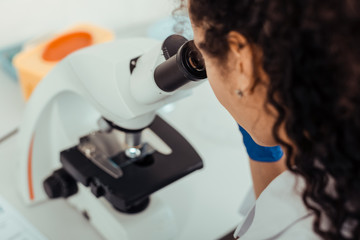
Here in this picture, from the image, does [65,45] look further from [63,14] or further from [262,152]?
[262,152]

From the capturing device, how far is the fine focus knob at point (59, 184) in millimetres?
788

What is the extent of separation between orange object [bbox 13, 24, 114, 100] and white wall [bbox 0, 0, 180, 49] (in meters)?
0.22

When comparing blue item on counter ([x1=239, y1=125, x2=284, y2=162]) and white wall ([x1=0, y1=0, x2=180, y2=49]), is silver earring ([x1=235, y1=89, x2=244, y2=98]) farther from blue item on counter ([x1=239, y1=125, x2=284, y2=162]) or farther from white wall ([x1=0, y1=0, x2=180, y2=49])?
white wall ([x1=0, y1=0, x2=180, y2=49])

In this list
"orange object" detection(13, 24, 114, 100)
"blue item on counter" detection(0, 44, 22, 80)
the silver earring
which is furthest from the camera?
"blue item on counter" detection(0, 44, 22, 80)

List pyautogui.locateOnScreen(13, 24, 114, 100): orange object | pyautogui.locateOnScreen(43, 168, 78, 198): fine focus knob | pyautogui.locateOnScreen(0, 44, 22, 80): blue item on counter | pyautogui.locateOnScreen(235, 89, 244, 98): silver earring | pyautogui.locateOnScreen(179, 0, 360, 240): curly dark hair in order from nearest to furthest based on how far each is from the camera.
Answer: pyautogui.locateOnScreen(179, 0, 360, 240): curly dark hair < pyautogui.locateOnScreen(235, 89, 244, 98): silver earring < pyautogui.locateOnScreen(43, 168, 78, 198): fine focus knob < pyautogui.locateOnScreen(13, 24, 114, 100): orange object < pyautogui.locateOnScreen(0, 44, 22, 80): blue item on counter

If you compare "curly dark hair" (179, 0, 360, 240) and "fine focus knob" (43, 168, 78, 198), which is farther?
"fine focus knob" (43, 168, 78, 198)

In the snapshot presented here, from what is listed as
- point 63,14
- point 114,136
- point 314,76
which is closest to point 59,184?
point 114,136

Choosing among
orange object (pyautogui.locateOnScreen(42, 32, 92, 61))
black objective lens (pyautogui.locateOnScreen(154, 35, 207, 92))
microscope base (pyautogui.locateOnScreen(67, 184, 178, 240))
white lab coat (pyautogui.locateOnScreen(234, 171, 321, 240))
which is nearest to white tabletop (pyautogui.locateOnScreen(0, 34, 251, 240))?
microscope base (pyautogui.locateOnScreen(67, 184, 178, 240))

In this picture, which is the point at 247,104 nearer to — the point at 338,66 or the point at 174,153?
the point at 338,66

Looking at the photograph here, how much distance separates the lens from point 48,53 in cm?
115

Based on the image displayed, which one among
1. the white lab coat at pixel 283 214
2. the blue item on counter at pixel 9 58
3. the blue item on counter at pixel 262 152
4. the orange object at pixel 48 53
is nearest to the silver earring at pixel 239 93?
the white lab coat at pixel 283 214

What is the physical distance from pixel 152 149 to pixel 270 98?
393 millimetres

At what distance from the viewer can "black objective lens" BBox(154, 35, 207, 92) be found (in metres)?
0.53

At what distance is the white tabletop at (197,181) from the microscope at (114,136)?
0.11 feet
